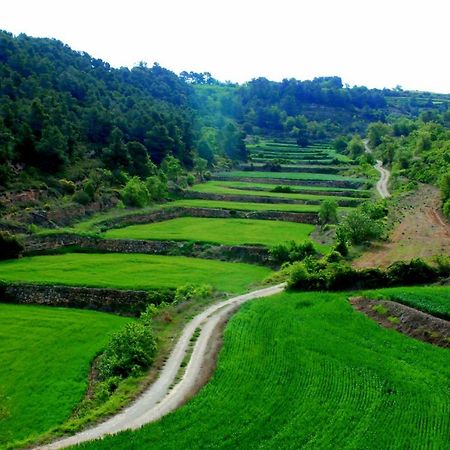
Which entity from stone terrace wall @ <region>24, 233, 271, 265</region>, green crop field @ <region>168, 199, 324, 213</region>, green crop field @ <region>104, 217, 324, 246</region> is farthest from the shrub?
stone terrace wall @ <region>24, 233, 271, 265</region>

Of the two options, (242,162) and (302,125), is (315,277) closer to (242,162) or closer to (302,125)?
(242,162)

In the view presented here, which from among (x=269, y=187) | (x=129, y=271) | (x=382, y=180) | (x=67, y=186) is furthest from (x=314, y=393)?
(x=382, y=180)

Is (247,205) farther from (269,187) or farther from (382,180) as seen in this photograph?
(382,180)

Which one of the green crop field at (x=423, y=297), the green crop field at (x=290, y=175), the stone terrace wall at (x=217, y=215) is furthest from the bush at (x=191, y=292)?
the green crop field at (x=290, y=175)

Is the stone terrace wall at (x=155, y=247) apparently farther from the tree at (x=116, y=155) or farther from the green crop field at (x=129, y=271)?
the tree at (x=116, y=155)

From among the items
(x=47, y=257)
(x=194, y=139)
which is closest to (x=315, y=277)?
(x=47, y=257)

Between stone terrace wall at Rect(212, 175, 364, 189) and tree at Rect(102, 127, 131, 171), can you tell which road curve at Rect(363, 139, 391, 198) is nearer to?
stone terrace wall at Rect(212, 175, 364, 189)
